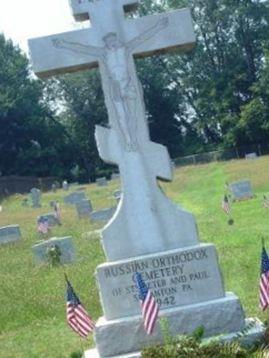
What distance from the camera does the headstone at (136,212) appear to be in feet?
27.1

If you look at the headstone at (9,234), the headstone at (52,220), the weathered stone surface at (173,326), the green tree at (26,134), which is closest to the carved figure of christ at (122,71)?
the weathered stone surface at (173,326)

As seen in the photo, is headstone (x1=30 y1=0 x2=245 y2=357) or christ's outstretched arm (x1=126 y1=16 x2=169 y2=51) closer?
headstone (x1=30 y1=0 x2=245 y2=357)

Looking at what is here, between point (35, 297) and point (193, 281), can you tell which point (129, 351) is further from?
point (35, 297)

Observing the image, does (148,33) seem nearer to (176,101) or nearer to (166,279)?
(166,279)

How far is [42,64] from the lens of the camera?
9.15m

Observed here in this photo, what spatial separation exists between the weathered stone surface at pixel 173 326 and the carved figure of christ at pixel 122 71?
1917mm

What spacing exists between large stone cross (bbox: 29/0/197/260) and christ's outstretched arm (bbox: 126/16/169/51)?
1 centimetres

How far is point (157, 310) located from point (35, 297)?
579cm

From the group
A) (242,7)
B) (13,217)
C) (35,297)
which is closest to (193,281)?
(35,297)

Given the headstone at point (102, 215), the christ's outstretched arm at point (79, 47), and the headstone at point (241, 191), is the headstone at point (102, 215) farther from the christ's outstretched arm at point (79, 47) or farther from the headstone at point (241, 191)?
the christ's outstretched arm at point (79, 47)

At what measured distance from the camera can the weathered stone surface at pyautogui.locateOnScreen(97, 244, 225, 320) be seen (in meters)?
8.45

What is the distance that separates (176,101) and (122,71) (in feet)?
217

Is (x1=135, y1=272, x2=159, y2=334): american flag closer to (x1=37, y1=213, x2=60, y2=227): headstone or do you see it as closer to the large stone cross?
the large stone cross

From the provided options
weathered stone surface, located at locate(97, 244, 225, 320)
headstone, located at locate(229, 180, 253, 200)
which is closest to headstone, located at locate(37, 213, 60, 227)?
headstone, located at locate(229, 180, 253, 200)
